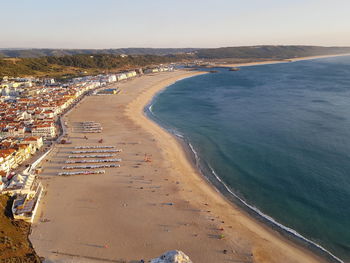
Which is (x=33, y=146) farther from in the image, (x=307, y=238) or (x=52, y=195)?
(x=307, y=238)

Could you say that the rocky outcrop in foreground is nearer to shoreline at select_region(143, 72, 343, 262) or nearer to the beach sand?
the beach sand

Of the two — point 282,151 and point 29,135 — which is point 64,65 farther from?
point 282,151

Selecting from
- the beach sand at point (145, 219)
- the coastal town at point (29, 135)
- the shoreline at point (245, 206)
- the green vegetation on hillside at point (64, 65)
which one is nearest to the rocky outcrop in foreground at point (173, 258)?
the beach sand at point (145, 219)

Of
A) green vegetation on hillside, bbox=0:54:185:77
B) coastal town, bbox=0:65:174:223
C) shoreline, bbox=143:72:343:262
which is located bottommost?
shoreline, bbox=143:72:343:262

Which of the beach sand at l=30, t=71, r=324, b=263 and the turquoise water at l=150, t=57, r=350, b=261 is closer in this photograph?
the beach sand at l=30, t=71, r=324, b=263

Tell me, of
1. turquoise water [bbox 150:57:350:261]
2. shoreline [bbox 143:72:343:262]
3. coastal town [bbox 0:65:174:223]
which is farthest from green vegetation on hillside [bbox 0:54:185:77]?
shoreline [bbox 143:72:343:262]

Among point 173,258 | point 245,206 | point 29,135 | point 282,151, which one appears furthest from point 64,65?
point 173,258
